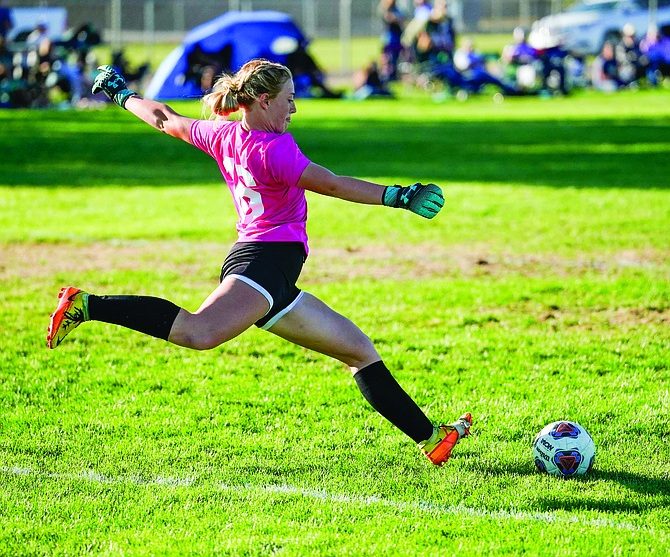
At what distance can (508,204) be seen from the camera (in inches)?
482

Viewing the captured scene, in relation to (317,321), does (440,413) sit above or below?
below

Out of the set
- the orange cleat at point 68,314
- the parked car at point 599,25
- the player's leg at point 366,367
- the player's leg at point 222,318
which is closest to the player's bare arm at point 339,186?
the player's leg at point 222,318

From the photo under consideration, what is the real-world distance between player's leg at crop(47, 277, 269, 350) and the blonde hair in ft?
2.70

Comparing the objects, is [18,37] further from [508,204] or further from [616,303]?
[616,303]

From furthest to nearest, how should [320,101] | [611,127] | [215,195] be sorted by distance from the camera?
[320,101] < [611,127] < [215,195]

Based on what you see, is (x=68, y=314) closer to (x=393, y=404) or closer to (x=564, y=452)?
(x=393, y=404)

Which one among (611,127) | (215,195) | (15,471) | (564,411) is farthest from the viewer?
(611,127)

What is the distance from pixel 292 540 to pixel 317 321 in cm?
110

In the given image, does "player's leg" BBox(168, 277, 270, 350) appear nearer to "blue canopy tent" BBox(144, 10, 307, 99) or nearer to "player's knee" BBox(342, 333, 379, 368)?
"player's knee" BBox(342, 333, 379, 368)

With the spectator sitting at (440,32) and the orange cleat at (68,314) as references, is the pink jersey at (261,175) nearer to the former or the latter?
the orange cleat at (68,314)

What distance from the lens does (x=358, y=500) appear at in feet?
13.5

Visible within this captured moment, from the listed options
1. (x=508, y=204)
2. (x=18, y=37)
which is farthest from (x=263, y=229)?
(x=18, y=37)

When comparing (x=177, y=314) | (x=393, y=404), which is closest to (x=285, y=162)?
(x=177, y=314)

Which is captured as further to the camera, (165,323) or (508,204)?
(508,204)
